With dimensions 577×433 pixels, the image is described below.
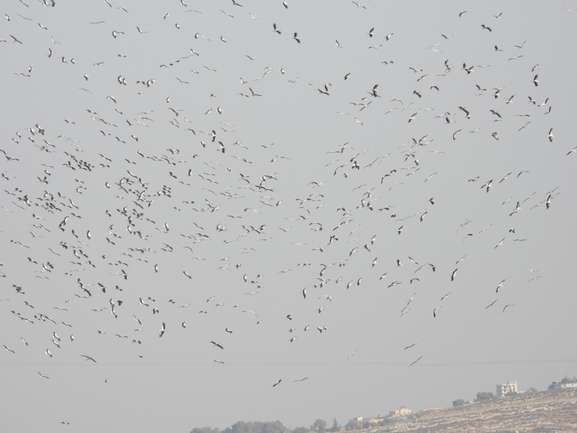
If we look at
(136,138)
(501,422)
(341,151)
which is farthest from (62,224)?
(501,422)

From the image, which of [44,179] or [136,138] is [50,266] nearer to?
[44,179]

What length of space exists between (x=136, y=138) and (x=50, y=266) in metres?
11.2

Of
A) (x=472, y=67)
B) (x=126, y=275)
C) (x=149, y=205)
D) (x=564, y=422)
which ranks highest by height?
(x=472, y=67)

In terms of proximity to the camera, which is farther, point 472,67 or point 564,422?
point 564,422

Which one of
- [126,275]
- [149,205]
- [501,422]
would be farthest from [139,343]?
[501,422]

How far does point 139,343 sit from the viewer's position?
214 ft

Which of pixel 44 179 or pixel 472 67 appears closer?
pixel 472 67

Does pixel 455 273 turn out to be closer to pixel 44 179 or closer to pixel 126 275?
pixel 126 275

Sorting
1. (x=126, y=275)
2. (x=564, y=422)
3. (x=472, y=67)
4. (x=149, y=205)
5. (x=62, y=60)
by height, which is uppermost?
(x=62, y=60)

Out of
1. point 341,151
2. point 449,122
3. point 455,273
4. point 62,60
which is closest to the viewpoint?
point 449,122

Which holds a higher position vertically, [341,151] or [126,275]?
[341,151]

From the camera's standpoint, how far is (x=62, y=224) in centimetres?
6612

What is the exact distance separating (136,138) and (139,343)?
1381 cm

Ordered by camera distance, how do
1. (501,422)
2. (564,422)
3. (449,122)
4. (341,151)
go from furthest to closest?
(501,422) → (564,422) → (341,151) → (449,122)
